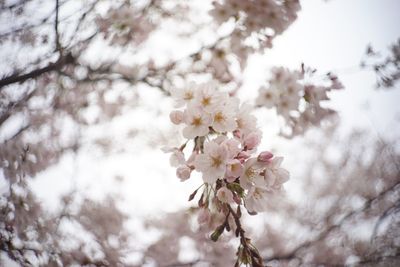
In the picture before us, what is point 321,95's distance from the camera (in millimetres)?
3678

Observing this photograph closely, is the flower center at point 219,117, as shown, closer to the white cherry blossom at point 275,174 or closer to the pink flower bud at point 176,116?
the pink flower bud at point 176,116

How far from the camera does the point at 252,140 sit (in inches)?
64.7

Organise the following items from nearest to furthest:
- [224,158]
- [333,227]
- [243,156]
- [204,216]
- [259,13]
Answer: [224,158] < [243,156] < [204,216] < [259,13] < [333,227]

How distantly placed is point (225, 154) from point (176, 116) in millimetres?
463

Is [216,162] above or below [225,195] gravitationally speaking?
above

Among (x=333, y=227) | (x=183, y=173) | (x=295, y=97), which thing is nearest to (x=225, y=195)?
(x=183, y=173)

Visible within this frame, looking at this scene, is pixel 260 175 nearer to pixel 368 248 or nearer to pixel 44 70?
pixel 44 70

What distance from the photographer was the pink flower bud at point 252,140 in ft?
5.38

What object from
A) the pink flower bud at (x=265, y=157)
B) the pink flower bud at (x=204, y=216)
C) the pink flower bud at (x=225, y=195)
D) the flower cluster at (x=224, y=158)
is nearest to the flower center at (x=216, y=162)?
the flower cluster at (x=224, y=158)

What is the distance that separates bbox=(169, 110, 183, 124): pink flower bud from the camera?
1.80m

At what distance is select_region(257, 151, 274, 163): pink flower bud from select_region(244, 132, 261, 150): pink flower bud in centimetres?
7

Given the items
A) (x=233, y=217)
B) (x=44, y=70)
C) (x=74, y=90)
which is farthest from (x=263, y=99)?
(x=74, y=90)

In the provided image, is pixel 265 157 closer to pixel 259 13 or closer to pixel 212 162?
pixel 212 162

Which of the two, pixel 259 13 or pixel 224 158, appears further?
pixel 259 13
